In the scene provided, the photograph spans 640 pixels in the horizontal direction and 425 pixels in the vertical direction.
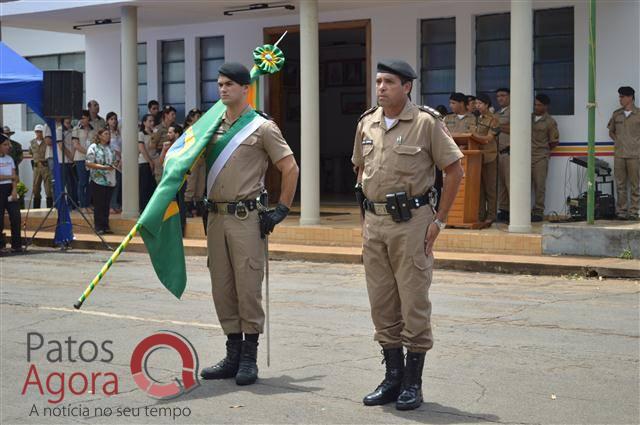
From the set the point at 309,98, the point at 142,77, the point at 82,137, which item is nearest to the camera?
the point at 309,98

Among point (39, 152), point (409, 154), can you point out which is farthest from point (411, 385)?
point (39, 152)

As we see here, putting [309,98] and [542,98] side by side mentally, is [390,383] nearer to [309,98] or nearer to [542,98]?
[309,98]

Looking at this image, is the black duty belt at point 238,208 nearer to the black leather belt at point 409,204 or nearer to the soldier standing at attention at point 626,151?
the black leather belt at point 409,204

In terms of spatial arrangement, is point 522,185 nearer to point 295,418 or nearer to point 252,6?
point 252,6

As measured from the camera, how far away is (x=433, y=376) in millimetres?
7656

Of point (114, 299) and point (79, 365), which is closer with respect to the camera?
point (79, 365)

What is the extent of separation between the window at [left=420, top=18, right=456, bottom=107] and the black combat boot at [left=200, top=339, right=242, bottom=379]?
39.5ft

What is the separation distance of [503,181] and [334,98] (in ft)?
29.1

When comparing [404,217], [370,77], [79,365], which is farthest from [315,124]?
[404,217]

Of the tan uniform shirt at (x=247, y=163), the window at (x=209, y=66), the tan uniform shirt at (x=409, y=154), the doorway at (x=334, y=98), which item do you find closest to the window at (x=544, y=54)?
the doorway at (x=334, y=98)

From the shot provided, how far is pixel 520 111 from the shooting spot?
50.2 ft

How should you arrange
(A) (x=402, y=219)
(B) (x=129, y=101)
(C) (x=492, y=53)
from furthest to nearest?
(B) (x=129, y=101) → (C) (x=492, y=53) → (A) (x=402, y=219)

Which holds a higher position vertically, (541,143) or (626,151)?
(541,143)

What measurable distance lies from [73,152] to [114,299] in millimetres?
10947
